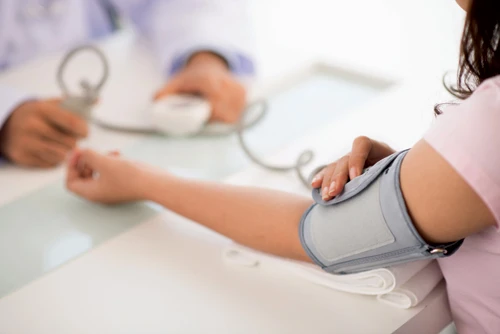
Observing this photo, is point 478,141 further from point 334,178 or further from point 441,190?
point 334,178

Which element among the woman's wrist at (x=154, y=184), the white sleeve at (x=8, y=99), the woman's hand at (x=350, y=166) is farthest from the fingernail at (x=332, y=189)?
the white sleeve at (x=8, y=99)

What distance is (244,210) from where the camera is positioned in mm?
690

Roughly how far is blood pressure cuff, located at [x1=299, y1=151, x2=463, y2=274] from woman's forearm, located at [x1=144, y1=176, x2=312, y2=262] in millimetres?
29

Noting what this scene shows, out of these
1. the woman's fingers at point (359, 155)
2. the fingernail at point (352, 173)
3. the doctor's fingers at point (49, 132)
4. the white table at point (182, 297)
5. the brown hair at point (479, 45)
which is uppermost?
the brown hair at point (479, 45)

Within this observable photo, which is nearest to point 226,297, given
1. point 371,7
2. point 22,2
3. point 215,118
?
point 215,118

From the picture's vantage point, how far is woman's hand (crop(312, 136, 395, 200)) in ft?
1.96

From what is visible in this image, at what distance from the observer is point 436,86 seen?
0.79 meters

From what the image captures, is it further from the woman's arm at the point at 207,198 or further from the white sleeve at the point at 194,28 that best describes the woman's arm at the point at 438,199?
the white sleeve at the point at 194,28

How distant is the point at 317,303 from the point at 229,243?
139 millimetres

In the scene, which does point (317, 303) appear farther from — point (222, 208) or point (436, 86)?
point (436, 86)

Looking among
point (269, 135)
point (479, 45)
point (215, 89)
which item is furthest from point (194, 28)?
point (479, 45)

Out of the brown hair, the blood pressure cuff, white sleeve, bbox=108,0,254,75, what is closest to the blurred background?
white sleeve, bbox=108,0,254,75

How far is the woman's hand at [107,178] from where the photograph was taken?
0.79 m

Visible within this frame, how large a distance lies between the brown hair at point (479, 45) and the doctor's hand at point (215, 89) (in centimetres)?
42
